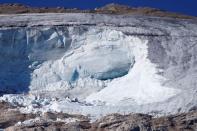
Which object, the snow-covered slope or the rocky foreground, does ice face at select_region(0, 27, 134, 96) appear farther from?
the rocky foreground

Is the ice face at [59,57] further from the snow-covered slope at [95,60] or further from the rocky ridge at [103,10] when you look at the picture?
the rocky ridge at [103,10]

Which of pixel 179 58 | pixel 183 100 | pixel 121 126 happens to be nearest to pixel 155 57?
pixel 179 58

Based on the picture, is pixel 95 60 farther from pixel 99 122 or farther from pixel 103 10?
pixel 103 10

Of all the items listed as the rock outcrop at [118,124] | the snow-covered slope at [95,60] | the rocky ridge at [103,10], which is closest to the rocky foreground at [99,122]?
the rock outcrop at [118,124]

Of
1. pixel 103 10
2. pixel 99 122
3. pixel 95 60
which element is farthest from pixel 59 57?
pixel 103 10

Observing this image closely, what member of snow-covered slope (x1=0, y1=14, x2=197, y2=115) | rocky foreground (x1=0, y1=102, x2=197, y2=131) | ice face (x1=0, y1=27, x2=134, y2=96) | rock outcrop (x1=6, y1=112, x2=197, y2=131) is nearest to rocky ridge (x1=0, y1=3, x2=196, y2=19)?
snow-covered slope (x1=0, y1=14, x2=197, y2=115)
